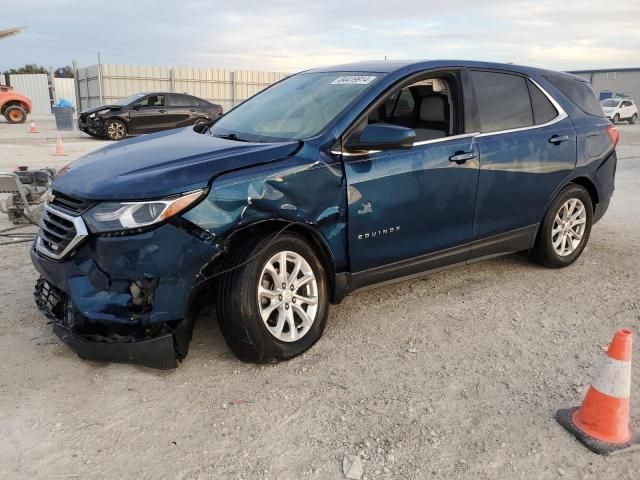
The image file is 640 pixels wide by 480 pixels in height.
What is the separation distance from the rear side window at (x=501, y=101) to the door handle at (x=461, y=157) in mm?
281

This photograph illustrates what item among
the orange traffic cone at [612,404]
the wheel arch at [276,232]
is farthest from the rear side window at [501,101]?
the orange traffic cone at [612,404]

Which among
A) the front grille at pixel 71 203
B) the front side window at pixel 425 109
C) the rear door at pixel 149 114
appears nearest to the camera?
the front grille at pixel 71 203

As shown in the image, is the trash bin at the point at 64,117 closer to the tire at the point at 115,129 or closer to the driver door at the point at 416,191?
the tire at the point at 115,129

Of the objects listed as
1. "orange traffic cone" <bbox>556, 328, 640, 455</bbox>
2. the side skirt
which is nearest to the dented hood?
the side skirt

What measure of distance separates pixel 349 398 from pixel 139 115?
15821 mm

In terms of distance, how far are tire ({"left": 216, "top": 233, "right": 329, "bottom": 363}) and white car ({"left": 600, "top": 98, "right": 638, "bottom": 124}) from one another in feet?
110

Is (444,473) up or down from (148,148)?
down

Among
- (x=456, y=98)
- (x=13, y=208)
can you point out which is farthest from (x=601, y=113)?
(x=13, y=208)

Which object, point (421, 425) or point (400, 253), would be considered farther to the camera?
point (400, 253)

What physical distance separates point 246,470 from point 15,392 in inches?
56.8

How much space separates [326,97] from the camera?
3.95 metres

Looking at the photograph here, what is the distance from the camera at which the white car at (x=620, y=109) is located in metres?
32.2

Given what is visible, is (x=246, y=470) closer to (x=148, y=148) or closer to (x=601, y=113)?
(x=148, y=148)

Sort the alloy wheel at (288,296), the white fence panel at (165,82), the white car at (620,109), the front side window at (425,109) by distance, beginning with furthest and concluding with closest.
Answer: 1. the white car at (620,109)
2. the white fence panel at (165,82)
3. the front side window at (425,109)
4. the alloy wheel at (288,296)
